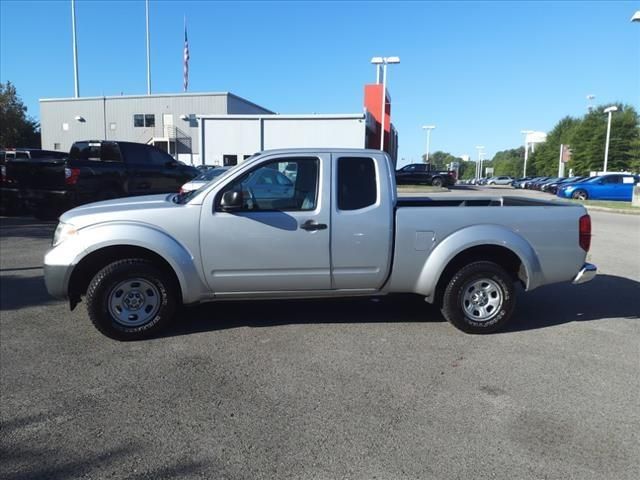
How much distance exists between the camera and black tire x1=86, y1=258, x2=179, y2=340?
15.4 ft

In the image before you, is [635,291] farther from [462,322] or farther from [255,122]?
[255,122]

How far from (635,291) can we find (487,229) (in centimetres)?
354

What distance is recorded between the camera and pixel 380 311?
5914mm

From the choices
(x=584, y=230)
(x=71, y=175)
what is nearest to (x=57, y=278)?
(x=584, y=230)

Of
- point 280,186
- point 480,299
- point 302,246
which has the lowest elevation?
point 480,299

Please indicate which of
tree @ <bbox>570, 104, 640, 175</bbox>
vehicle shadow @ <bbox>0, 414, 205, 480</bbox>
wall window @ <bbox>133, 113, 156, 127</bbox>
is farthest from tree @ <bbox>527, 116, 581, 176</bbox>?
vehicle shadow @ <bbox>0, 414, 205, 480</bbox>

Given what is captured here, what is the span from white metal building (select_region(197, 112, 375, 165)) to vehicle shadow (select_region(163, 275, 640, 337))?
32.2 meters

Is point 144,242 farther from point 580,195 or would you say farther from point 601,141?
point 601,141

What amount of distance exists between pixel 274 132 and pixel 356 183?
34784 millimetres

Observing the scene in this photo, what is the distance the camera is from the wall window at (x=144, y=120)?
5259 centimetres

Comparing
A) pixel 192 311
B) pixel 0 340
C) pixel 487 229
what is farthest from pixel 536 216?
pixel 0 340

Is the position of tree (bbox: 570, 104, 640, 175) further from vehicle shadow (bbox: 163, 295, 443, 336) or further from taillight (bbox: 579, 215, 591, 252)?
vehicle shadow (bbox: 163, 295, 443, 336)

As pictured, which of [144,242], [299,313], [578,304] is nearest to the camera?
[144,242]

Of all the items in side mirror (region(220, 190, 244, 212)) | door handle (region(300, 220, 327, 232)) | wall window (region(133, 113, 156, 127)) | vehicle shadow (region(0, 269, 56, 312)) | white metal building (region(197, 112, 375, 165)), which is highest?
wall window (region(133, 113, 156, 127))
